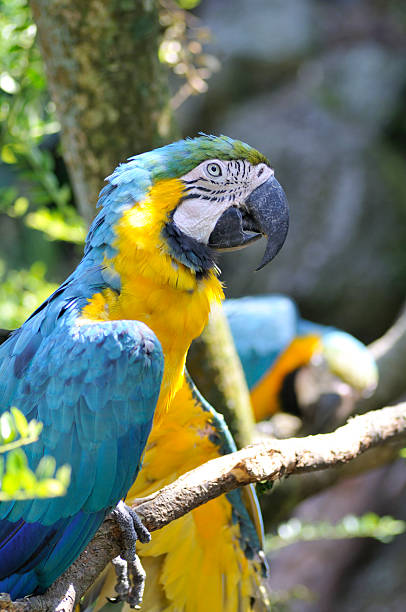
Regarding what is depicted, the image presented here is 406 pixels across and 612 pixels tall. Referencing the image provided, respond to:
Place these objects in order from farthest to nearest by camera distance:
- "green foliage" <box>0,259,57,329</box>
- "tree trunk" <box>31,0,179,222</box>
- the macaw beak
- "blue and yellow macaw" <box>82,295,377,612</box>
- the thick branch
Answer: "green foliage" <box>0,259,57,329</box> → "tree trunk" <box>31,0,179,222</box> → "blue and yellow macaw" <box>82,295,377,612</box> → the macaw beak → the thick branch

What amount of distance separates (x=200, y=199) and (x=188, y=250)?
0.42ft

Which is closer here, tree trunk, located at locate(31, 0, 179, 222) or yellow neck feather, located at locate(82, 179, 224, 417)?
yellow neck feather, located at locate(82, 179, 224, 417)

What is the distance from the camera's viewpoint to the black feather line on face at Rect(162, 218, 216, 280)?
1.67m

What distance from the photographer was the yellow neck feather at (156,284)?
1.64 metres

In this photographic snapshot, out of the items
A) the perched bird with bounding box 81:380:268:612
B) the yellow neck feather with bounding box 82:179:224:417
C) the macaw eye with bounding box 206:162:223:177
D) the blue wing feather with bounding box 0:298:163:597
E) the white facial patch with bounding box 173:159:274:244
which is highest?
the macaw eye with bounding box 206:162:223:177

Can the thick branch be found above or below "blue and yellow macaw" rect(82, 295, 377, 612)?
above

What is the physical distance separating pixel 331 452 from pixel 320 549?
415 cm

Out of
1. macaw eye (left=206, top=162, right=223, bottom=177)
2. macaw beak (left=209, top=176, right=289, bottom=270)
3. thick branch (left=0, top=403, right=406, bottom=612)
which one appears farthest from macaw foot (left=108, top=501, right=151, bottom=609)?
macaw eye (left=206, top=162, right=223, bottom=177)

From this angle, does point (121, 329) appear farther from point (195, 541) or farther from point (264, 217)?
point (195, 541)

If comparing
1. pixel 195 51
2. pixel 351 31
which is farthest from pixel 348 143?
pixel 195 51

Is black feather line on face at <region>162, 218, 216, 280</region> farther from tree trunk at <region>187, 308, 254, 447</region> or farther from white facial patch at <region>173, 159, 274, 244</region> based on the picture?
tree trunk at <region>187, 308, 254, 447</region>

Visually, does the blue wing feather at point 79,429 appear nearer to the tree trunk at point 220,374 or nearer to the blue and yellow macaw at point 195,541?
the blue and yellow macaw at point 195,541

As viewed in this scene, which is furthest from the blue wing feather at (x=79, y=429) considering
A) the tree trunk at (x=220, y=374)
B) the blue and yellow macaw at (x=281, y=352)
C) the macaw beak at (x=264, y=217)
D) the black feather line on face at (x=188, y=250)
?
the blue and yellow macaw at (x=281, y=352)

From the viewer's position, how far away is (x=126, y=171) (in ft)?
5.74
